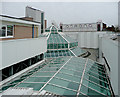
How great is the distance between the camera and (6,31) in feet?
27.9

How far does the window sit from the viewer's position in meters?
8.28

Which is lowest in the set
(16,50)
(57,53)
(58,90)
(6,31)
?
(58,90)

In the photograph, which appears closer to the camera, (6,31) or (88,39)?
(6,31)

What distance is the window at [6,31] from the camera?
27.2 feet

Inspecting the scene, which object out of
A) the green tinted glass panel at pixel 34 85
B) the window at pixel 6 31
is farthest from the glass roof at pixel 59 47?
the green tinted glass panel at pixel 34 85

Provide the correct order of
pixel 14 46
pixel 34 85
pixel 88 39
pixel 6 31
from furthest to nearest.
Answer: pixel 88 39
pixel 6 31
pixel 14 46
pixel 34 85

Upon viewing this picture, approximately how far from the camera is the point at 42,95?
521cm

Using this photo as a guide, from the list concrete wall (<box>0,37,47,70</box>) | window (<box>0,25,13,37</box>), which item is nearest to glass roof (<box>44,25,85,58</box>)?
concrete wall (<box>0,37,47,70</box>)

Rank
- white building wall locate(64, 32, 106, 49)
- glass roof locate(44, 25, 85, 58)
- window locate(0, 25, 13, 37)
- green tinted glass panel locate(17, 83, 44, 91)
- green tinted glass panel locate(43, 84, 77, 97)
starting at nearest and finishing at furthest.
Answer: green tinted glass panel locate(43, 84, 77, 97), green tinted glass panel locate(17, 83, 44, 91), window locate(0, 25, 13, 37), glass roof locate(44, 25, 85, 58), white building wall locate(64, 32, 106, 49)

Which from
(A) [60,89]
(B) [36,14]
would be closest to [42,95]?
(A) [60,89]

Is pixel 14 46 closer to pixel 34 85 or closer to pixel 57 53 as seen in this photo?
pixel 34 85

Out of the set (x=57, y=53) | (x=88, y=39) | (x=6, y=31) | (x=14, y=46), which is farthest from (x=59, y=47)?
(x=88, y=39)

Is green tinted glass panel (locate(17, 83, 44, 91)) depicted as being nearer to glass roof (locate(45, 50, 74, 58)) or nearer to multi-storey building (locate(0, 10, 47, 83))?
multi-storey building (locate(0, 10, 47, 83))

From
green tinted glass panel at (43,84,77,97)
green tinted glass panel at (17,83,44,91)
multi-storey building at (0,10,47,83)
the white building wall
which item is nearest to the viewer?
green tinted glass panel at (43,84,77,97)
